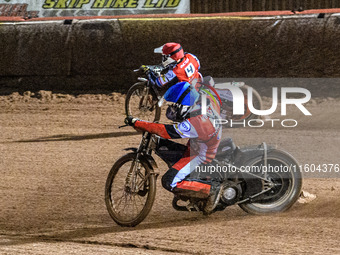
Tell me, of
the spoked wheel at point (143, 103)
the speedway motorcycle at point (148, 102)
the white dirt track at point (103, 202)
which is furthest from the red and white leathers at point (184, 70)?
the white dirt track at point (103, 202)

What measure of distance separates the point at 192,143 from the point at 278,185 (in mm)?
996

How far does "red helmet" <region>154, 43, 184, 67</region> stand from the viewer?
10930 mm

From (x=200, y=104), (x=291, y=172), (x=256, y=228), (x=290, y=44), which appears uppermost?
(x=290, y=44)

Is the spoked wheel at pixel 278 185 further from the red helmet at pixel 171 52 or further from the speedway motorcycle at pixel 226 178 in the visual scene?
the red helmet at pixel 171 52

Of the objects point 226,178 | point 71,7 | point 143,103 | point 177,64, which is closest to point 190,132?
point 226,178

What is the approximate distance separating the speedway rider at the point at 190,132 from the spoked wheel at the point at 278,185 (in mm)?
465

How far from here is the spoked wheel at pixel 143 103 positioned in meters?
11.9

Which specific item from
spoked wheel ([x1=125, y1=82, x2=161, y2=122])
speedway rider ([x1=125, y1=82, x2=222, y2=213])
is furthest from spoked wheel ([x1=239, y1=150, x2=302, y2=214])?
spoked wheel ([x1=125, y1=82, x2=161, y2=122])

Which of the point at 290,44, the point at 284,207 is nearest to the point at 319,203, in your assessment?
the point at 284,207

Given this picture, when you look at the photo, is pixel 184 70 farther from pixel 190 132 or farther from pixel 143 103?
pixel 190 132

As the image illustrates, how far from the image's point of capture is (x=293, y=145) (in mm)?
10484

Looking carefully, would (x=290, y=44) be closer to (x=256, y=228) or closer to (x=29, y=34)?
(x=29, y=34)

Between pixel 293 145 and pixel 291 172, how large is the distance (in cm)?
338

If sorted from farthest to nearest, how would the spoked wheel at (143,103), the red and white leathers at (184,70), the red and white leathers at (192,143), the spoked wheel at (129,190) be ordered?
the spoked wheel at (143,103)
the red and white leathers at (184,70)
the spoked wheel at (129,190)
the red and white leathers at (192,143)
